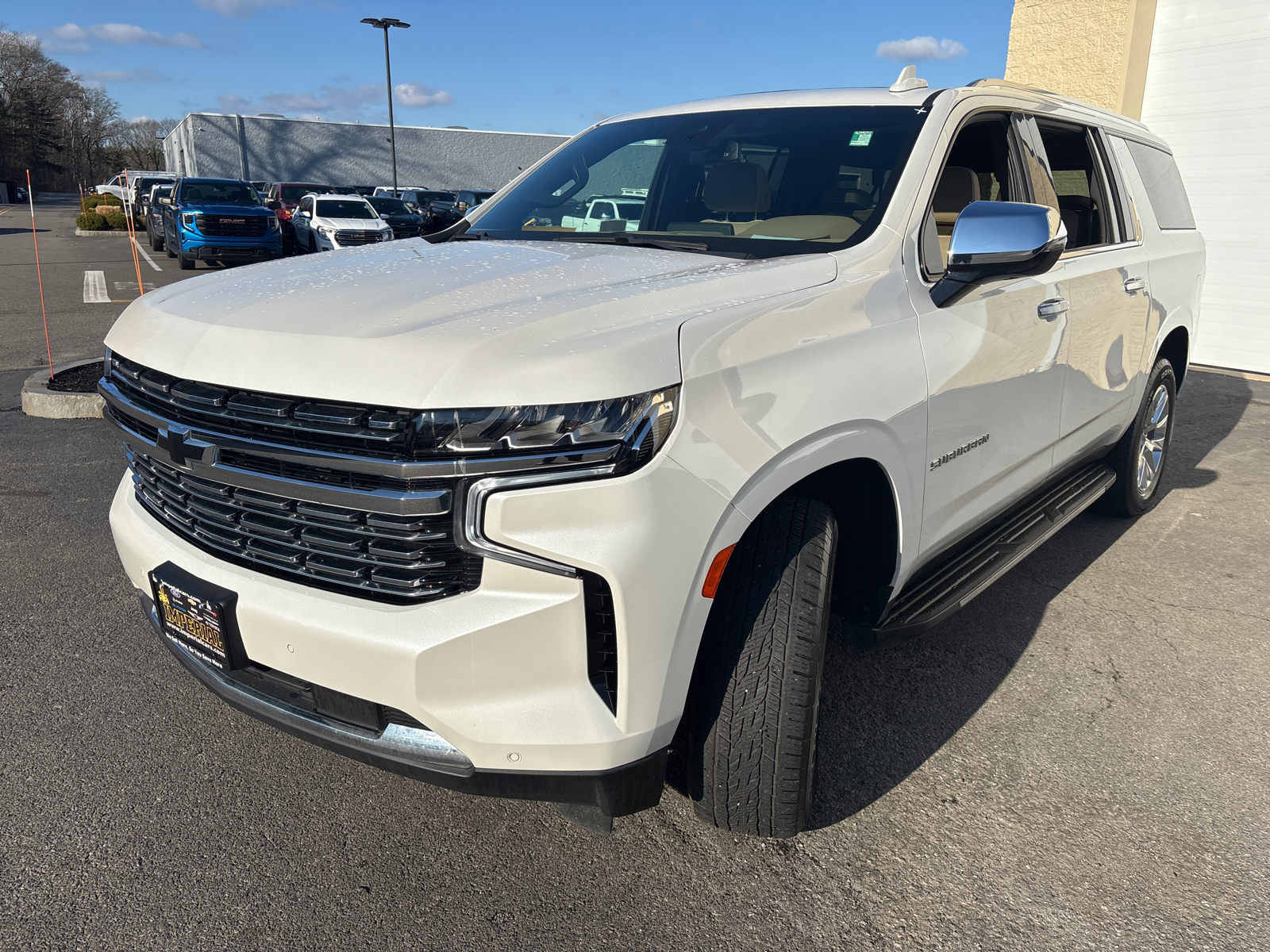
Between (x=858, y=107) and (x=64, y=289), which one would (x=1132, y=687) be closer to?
(x=858, y=107)

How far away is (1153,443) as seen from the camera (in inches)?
200

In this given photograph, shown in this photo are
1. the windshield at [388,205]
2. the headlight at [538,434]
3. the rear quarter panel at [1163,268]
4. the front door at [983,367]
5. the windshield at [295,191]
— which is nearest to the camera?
the headlight at [538,434]

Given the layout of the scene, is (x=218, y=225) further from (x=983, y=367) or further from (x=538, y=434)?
(x=538, y=434)

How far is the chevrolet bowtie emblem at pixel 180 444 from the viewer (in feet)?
6.64

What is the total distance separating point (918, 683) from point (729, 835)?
3.71ft

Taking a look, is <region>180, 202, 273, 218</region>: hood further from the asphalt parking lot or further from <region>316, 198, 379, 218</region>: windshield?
the asphalt parking lot

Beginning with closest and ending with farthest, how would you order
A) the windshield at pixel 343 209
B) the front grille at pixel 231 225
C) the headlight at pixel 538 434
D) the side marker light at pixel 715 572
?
the headlight at pixel 538 434 < the side marker light at pixel 715 572 < the front grille at pixel 231 225 < the windshield at pixel 343 209

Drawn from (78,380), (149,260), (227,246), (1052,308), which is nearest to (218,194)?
(227,246)

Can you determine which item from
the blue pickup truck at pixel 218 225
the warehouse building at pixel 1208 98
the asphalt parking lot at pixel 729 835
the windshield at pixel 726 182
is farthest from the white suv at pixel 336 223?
the asphalt parking lot at pixel 729 835

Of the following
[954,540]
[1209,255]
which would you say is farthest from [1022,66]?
[954,540]

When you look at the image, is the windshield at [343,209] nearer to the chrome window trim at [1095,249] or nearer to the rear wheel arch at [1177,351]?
the rear wheel arch at [1177,351]

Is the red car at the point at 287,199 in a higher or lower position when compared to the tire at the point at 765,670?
higher

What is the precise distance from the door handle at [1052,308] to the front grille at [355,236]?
1768cm

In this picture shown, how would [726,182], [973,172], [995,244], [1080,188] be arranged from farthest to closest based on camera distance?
[1080,188], [973,172], [726,182], [995,244]
